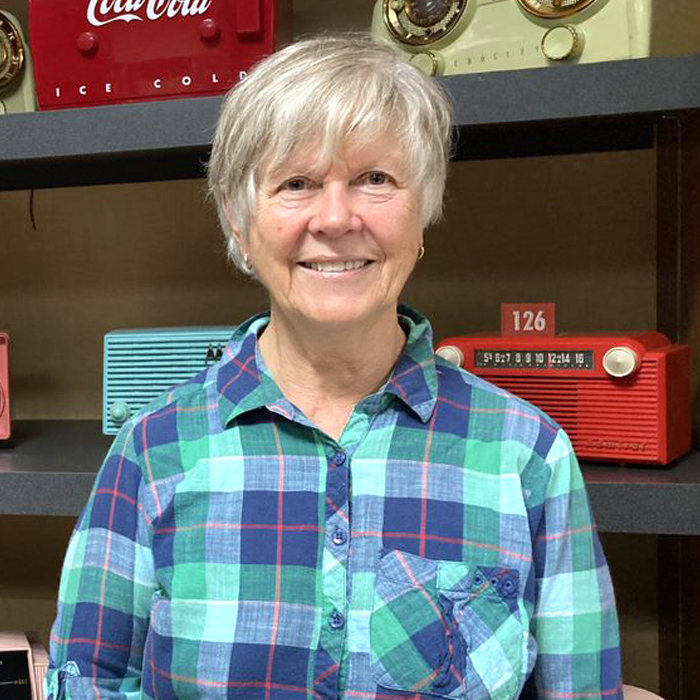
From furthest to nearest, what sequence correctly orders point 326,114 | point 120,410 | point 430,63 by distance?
point 120,410 → point 430,63 → point 326,114

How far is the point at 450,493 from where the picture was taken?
2.85ft

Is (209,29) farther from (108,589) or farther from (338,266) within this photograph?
(108,589)

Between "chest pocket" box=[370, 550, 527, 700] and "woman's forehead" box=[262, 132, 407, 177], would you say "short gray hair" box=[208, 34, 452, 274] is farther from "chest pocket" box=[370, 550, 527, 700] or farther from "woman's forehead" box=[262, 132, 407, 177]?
"chest pocket" box=[370, 550, 527, 700]

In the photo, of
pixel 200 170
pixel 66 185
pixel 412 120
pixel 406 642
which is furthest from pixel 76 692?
pixel 66 185

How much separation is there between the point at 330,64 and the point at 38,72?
565 mm

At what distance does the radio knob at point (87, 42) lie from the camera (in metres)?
1.21

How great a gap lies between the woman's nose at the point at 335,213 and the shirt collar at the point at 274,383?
0.16m

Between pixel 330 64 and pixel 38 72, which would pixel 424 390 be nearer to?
pixel 330 64

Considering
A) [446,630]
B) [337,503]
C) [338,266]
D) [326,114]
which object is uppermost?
[326,114]

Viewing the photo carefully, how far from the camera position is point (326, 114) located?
817 millimetres

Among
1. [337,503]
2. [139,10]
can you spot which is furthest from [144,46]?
[337,503]

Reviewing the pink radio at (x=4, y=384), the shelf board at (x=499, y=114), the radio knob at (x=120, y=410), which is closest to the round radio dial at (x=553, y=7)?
the shelf board at (x=499, y=114)

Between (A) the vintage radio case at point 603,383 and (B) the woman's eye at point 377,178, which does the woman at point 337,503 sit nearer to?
(B) the woman's eye at point 377,178

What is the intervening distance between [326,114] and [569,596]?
1.63 feet
